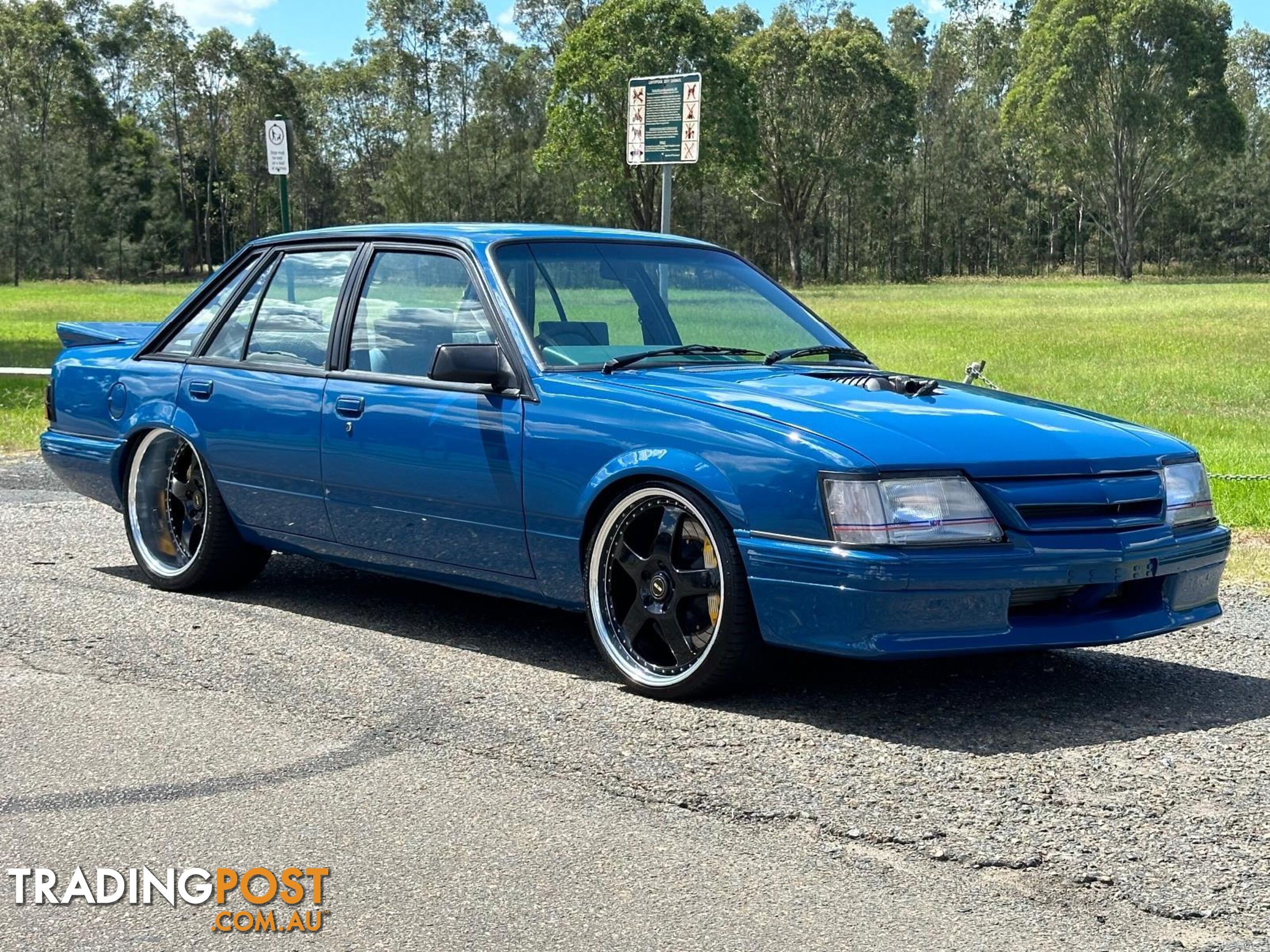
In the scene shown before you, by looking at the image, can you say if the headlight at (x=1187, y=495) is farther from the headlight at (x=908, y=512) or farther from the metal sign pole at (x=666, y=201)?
the metal sign pole at (x=666, y=201)

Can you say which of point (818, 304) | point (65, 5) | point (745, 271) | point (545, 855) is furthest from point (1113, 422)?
point (65, 5)

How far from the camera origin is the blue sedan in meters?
4.62

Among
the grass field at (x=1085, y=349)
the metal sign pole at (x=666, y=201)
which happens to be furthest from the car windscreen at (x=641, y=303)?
the metal sign pole at (x=666, y=201)

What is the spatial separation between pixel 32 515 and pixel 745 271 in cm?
448

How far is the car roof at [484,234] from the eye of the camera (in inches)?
233

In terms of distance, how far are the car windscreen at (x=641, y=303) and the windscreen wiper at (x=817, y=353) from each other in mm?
41

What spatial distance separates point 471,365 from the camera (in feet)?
17.5

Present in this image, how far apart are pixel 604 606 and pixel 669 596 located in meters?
0.27

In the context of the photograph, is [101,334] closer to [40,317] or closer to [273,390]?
[273,390]

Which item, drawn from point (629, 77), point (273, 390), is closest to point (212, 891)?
point (273, 390)

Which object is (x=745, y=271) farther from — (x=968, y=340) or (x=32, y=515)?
(x=968, y=340)

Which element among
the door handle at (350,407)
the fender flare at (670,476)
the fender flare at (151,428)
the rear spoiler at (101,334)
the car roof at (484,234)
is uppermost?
the car roof at (484,234)

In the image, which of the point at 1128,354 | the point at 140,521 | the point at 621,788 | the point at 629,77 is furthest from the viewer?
the point at 629,77

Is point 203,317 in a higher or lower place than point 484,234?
lower
